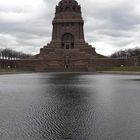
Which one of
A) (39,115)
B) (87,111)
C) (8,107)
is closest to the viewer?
(39,115)

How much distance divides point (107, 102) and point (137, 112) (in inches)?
169

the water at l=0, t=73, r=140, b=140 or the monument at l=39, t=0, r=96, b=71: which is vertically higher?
the monument at l=39, t=0, r=96, b=71

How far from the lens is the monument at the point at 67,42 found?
98.7m

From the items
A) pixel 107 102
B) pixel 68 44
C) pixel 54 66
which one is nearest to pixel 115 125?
pixel 107 102

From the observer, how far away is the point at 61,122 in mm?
15016

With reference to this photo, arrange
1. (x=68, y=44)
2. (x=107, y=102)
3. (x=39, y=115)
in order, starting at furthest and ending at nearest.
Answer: (x=68, y=44)
(x=107, y=102)
(x=39, y=115)

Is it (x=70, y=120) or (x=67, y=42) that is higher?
(x=67, y=42)

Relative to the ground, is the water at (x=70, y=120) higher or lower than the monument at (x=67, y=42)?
lower

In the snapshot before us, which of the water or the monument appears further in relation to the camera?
the monument

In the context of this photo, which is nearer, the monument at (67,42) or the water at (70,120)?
the water at (70,120)

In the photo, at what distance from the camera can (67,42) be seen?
11312 cm

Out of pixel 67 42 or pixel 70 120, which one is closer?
pixel 70 120

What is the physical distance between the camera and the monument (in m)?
98.7

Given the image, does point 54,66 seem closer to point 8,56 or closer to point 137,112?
point 8,56
